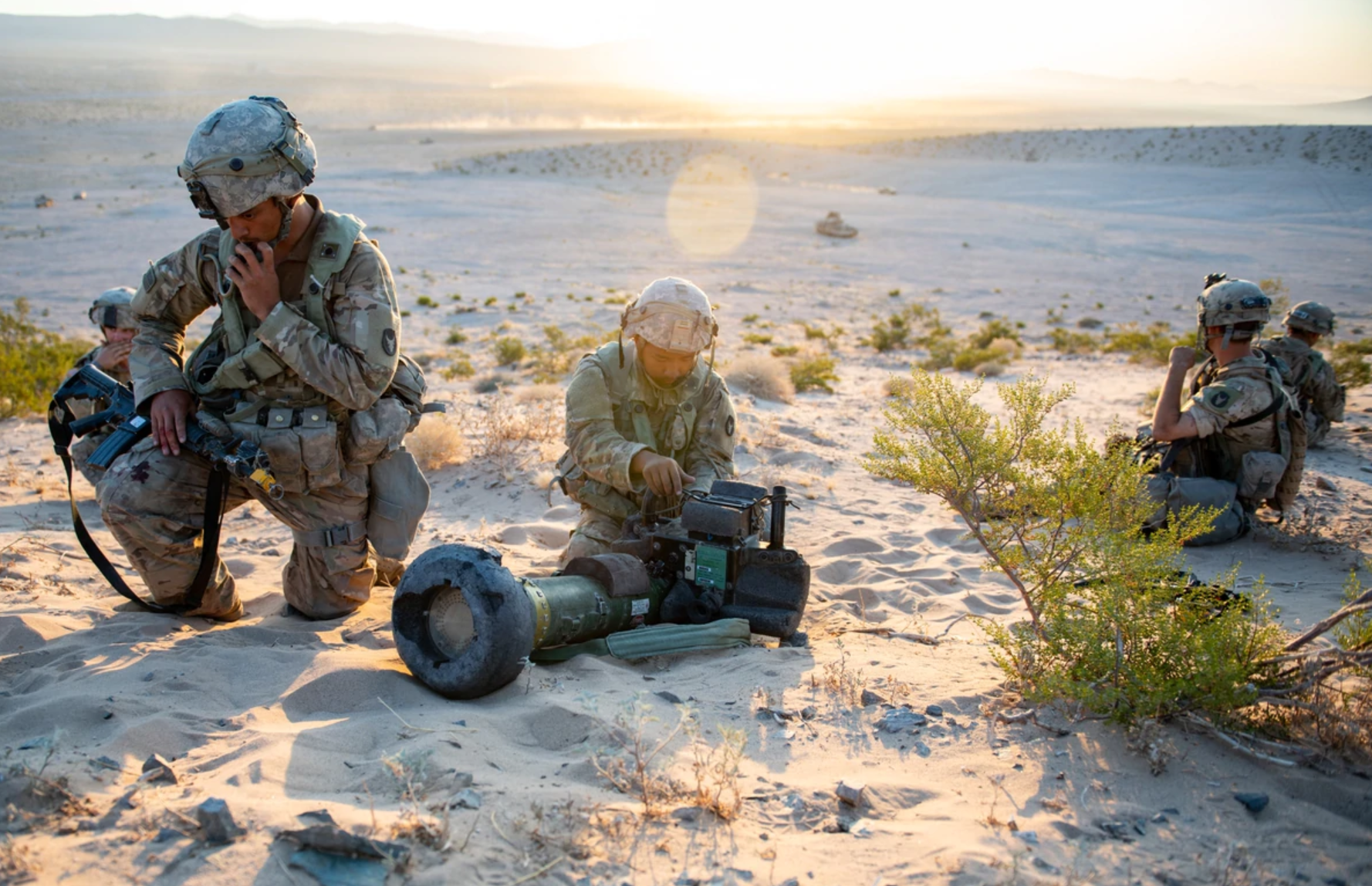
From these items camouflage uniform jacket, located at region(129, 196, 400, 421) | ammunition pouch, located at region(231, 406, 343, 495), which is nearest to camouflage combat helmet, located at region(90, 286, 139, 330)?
camouflage uniform jacket, located at region(129, 196, 400, 421)

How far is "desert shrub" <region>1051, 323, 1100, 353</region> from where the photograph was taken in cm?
1325

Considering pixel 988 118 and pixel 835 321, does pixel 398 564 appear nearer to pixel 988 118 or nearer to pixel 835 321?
pixel 835 321

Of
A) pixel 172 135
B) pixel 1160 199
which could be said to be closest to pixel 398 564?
pixel 1160 199

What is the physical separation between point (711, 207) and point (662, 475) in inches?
1087

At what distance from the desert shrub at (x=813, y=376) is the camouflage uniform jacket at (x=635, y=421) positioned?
491 cm

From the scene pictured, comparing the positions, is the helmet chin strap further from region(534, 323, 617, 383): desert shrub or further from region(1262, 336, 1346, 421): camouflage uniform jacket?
region(1262, 336, 1346, 421): camouflage uniform jacket

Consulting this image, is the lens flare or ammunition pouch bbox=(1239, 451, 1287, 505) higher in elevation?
the lens flare

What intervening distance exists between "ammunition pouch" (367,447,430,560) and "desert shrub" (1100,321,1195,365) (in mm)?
9202

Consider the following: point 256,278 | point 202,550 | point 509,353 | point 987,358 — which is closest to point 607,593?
point 202,550

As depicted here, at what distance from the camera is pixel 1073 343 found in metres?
13.6

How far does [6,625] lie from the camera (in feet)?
12.5

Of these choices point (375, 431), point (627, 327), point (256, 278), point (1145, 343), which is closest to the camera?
point (256, 278)

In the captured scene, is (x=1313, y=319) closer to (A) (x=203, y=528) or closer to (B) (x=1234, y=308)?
(B) (x=1234, y=308)

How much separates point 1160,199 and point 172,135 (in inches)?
1779
